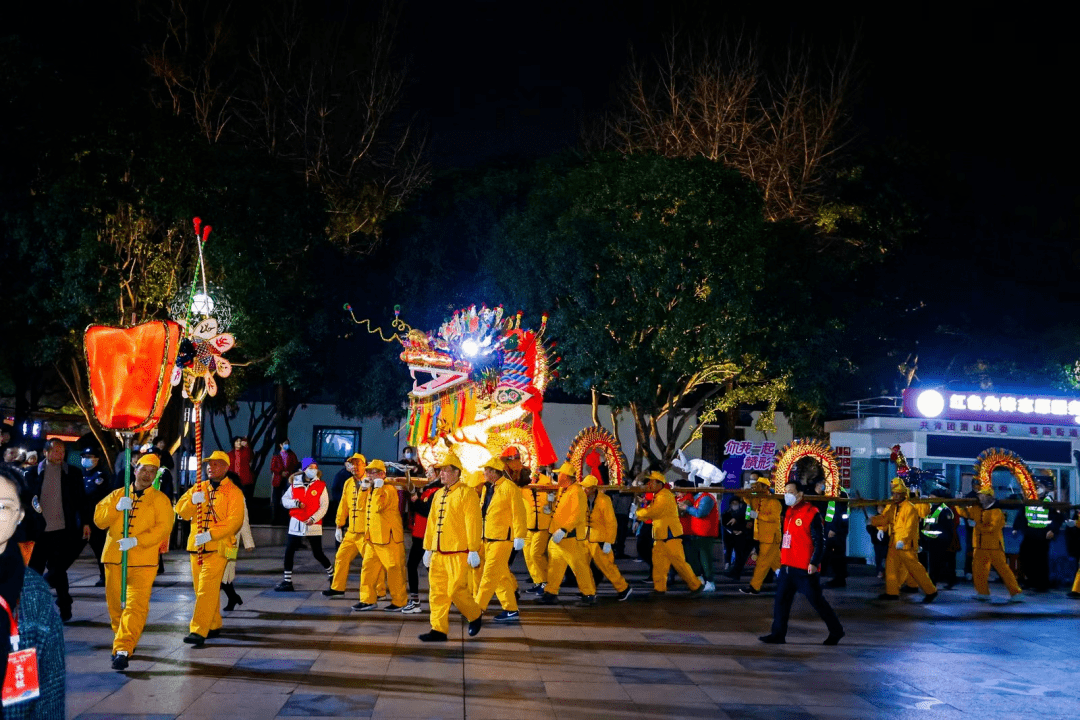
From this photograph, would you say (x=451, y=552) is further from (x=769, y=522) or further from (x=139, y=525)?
(x=769, y=522)

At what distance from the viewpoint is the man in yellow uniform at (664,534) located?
15477 mm

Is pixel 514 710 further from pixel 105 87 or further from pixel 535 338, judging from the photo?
pixel 105 87

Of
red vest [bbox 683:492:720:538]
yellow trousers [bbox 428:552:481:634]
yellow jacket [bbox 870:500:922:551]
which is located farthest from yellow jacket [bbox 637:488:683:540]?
yellow trousers [bbox 428:552:481:634]

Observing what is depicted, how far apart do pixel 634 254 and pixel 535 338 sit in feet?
12.7

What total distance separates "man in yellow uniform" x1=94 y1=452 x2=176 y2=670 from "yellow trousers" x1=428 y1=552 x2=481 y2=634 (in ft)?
8.14

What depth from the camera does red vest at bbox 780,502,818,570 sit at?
11164 mm

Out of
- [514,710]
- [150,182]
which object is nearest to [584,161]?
[150,182]

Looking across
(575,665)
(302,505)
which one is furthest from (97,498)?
(575,665)

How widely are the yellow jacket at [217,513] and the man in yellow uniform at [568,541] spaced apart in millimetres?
4932

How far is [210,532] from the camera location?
33.4ft

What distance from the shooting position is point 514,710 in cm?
794

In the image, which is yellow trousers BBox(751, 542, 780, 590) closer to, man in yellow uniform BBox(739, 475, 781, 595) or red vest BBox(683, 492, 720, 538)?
man in yellow uniform BBox(739, 475, 781, 595)

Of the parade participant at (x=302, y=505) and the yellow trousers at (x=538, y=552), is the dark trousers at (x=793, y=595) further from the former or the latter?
the parade participant at (x=302, y=505)

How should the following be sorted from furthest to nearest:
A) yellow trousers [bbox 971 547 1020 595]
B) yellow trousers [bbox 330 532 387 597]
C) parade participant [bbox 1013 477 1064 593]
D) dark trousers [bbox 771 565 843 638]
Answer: parade participant [bbox 1013 477 1064 593] → yellow trousers [bbox 971 547 1020 595] → yellow trousers [bbox 330 532 387 597] → dark trousers [bbox 771 565 843 638]
